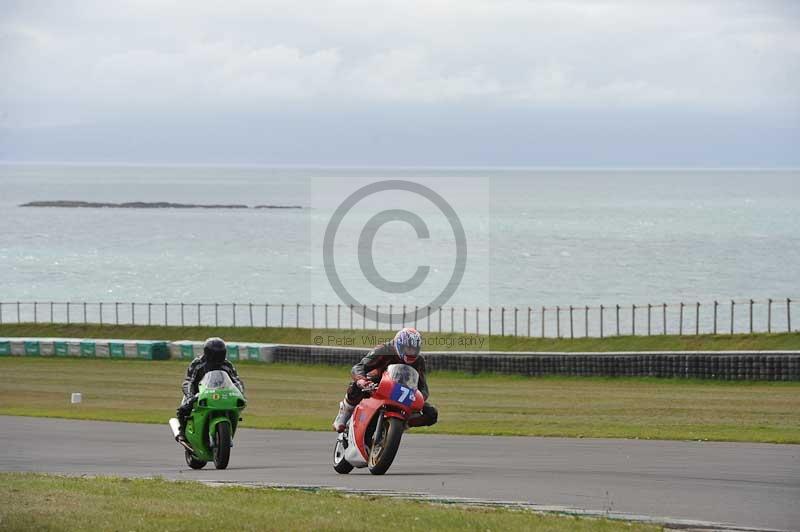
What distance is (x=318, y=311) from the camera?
124 meters

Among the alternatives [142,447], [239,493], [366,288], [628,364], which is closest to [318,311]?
[366,288]

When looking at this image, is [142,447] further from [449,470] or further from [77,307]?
[77,307]

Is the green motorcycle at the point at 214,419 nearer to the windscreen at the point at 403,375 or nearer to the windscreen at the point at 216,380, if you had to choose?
the windscreen at the point at 216,380

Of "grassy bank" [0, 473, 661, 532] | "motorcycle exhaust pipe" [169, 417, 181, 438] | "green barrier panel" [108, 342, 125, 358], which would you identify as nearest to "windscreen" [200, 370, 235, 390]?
"motorcycle exhaust pipe" [169, 417, 181, 438]

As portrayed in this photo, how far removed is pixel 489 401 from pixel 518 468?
20.5 meters

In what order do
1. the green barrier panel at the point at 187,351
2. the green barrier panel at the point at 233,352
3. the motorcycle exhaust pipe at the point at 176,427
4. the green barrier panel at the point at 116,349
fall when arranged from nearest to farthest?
the motorcycle exhaust pipe at the point at 176,427, the green barrier panel at the point at 233,352, the green barrier panel at the point at 187,351, the green barrier panel at the point at 116,349

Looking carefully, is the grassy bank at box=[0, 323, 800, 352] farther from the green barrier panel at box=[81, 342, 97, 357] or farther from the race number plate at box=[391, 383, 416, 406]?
the race number plate at box=[391, 383, 416, 406]

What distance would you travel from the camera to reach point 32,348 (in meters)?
62.0

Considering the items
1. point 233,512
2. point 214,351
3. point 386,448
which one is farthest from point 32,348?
point 233,512

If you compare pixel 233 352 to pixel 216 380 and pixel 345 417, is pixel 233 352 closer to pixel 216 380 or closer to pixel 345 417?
pixel 216 380

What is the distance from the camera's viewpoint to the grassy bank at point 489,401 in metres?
27.6

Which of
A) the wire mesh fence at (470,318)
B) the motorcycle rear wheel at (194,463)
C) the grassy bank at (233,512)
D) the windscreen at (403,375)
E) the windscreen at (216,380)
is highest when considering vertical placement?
the windscreen at (403,375)

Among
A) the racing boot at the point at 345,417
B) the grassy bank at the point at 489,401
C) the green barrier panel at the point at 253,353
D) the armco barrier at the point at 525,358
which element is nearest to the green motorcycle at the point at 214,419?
the racing boot at the point at 345,417

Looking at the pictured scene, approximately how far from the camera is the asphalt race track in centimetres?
1428
